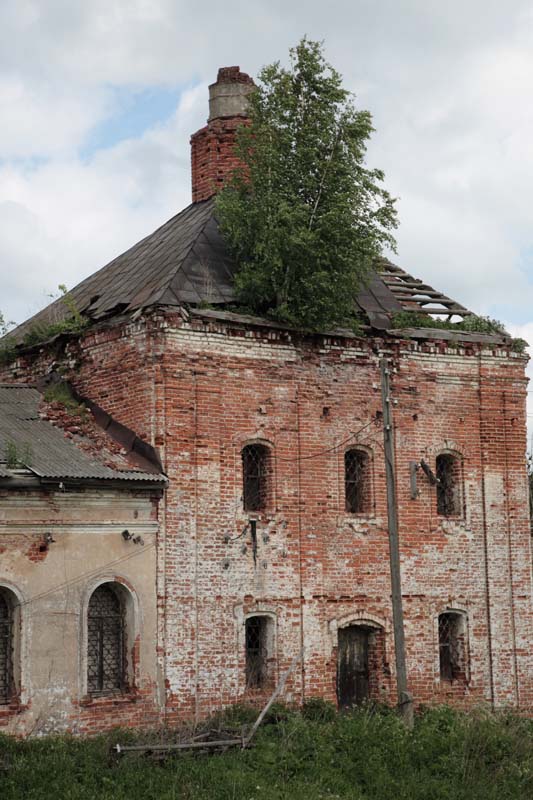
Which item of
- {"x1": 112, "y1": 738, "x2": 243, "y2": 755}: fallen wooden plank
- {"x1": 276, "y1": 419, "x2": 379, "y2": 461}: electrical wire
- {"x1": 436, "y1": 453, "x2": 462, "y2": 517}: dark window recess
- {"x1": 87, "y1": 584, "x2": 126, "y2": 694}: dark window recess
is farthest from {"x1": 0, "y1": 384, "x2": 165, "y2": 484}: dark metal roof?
{"x1": 436, "y1": 453, "x2": 462, "y2": 517}: dark window recess

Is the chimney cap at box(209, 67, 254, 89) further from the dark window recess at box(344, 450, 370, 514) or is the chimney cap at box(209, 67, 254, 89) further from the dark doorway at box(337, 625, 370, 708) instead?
the dark doorway at box(337, 625, 370, 708)

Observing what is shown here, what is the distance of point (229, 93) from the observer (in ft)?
77.4

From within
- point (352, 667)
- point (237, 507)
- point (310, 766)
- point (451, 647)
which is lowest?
point (310, 766)

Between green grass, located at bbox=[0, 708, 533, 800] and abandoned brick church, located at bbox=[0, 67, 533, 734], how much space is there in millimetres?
1207

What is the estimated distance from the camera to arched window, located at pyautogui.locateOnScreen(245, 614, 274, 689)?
18.4 metres

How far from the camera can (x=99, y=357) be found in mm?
19422

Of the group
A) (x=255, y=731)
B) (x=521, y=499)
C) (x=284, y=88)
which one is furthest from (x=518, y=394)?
(x=255, y=731)

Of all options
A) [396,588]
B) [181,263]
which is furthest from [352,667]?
[181,263]

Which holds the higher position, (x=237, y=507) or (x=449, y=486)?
(x=449, y=486)

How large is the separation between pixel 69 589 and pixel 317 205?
754cm

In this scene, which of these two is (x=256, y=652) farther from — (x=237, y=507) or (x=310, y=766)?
(x=310, y=766)

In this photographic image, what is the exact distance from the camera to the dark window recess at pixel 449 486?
67.7 feet

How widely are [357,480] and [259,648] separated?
3.36 m

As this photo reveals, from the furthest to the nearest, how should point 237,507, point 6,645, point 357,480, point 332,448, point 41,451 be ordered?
point 357,480 < point 332,448 < point 237,507 < point 41,451 < point 6,645
